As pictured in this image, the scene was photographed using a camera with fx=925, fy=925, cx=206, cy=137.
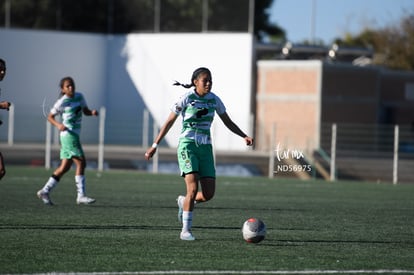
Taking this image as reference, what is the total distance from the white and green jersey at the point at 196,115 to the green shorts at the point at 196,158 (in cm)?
8

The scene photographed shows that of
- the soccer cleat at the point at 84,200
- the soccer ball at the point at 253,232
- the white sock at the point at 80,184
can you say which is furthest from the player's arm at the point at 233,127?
the white sock at the point at 80,184

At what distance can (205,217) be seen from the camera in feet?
45.8

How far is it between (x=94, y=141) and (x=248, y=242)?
33.3 meters

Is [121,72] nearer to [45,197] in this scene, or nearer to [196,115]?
[45,197]

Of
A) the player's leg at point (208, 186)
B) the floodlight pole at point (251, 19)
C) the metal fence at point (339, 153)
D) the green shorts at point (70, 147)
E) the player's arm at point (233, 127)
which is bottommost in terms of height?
the metal fence at point (339, 153)

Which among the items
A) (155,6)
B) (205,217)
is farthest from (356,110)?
(205,217)

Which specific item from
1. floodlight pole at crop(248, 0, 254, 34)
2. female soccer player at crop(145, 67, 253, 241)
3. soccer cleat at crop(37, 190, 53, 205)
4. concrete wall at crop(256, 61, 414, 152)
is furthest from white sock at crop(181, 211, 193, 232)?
floodlight pole at crop(248, 0, 254, 34)

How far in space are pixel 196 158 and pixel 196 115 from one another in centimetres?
53

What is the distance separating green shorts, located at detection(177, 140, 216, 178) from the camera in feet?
36.6

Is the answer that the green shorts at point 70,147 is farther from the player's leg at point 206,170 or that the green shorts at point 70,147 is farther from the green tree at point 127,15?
the green tree at point 127,15

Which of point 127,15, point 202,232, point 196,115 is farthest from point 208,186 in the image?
point 127,15

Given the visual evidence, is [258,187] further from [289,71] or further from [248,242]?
[289,71]

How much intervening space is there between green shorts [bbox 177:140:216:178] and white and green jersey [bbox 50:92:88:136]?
506cm

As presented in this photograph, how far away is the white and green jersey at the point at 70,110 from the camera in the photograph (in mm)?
15852
